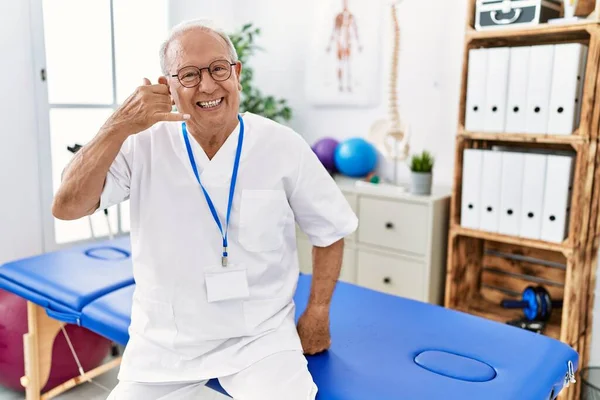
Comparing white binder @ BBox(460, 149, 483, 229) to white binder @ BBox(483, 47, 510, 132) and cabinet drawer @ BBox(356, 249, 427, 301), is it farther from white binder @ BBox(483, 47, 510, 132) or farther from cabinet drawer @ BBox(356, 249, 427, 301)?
cabinet drawer @ BBox(356, 249, 427, 301)

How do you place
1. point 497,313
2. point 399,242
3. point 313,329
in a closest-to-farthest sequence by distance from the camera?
point 313,329, point 497,313, point 399,242

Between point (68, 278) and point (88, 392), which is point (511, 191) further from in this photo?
point (88, 392)

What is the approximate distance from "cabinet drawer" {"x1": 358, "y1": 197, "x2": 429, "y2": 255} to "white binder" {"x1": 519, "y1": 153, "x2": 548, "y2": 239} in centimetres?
43

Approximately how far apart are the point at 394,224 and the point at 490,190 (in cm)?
49

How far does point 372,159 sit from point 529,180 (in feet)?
3.15

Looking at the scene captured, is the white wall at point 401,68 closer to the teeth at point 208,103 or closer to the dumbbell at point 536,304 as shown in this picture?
the dumbbell at point 536,304

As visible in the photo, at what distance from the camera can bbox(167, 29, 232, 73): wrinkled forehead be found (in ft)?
3.92

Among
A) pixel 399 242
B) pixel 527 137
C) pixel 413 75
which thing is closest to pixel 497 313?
pixel 399 242

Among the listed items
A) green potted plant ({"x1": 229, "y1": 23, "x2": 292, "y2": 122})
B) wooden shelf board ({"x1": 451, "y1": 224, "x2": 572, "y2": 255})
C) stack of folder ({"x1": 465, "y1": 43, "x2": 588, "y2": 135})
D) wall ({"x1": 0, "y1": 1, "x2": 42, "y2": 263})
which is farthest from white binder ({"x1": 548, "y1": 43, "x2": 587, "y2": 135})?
wall ({"x1": 0, "y1": 1, "x2": 42, "y2": 263})

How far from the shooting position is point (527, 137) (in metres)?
2.06

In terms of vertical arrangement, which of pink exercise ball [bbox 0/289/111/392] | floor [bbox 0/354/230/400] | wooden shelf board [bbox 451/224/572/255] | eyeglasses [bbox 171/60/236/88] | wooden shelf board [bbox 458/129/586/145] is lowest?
floor [bbox 0/354/230/400]

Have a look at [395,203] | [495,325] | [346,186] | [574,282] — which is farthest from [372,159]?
[495,325]

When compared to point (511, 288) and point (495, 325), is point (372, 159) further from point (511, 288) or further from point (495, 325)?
point (495, 325)

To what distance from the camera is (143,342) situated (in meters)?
1.27
